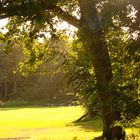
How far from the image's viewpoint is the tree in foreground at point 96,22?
572 inches

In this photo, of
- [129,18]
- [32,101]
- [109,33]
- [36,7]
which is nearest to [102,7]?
[129,18]

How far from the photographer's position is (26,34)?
81.5 feet

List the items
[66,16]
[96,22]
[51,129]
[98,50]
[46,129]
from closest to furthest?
[96,22], [98,50], [66,16], [51,129], [46,129]

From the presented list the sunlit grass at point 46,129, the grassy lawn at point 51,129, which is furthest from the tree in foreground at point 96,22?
the sunlit grass at point 46,129

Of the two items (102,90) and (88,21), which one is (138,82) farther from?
(88,21)

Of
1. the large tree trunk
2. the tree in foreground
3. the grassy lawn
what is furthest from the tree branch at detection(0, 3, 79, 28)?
the grassy lawn

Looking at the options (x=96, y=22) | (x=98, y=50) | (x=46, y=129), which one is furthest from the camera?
(x=46, y=129)

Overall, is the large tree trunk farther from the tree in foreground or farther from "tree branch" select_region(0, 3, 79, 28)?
"tree branch" select_region(0, 3, 79, 28)

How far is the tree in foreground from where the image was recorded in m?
14.5

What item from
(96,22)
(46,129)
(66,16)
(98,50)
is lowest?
(46,129)

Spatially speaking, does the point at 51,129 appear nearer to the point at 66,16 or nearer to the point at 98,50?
the point at 66,16

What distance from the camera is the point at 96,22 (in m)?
19.6

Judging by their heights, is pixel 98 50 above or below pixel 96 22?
below

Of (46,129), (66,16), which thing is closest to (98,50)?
(66,16)
